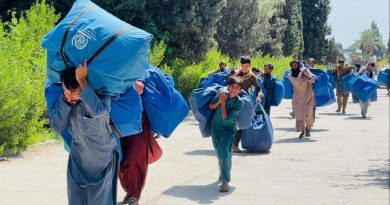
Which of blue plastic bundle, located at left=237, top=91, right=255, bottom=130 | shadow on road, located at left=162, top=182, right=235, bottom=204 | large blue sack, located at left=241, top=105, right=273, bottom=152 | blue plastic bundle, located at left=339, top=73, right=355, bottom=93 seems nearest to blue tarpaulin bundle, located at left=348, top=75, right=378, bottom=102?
blue plastic bundle, located at left=339, top=73, right=355, bottom=93

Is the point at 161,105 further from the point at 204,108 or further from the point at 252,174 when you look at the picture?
the point at 252,174

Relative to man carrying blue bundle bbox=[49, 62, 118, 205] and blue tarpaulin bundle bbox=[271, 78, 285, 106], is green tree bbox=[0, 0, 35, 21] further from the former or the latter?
man carrying blue bundle bbox=[49, 62, 118, 205]

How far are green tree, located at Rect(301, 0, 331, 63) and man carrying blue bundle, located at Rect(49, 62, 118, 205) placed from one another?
54773 mm

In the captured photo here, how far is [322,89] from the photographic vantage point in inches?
655

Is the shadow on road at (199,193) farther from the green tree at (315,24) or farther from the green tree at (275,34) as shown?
the green tree at (315,24)

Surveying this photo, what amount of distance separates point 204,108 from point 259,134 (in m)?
2.93

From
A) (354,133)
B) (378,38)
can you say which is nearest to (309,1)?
(354,133)

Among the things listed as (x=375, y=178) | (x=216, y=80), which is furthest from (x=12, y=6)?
(x=375, y=178)

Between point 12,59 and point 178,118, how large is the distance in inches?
206

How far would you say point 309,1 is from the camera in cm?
5834

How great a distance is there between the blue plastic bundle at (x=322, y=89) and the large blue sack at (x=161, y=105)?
10.3 metres

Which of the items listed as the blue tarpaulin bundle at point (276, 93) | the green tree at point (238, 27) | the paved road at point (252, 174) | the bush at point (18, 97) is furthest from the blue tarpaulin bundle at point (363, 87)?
the bush at point (18, 97)

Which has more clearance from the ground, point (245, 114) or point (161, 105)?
point (161, 105)

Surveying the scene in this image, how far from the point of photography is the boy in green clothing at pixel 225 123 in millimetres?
7758
